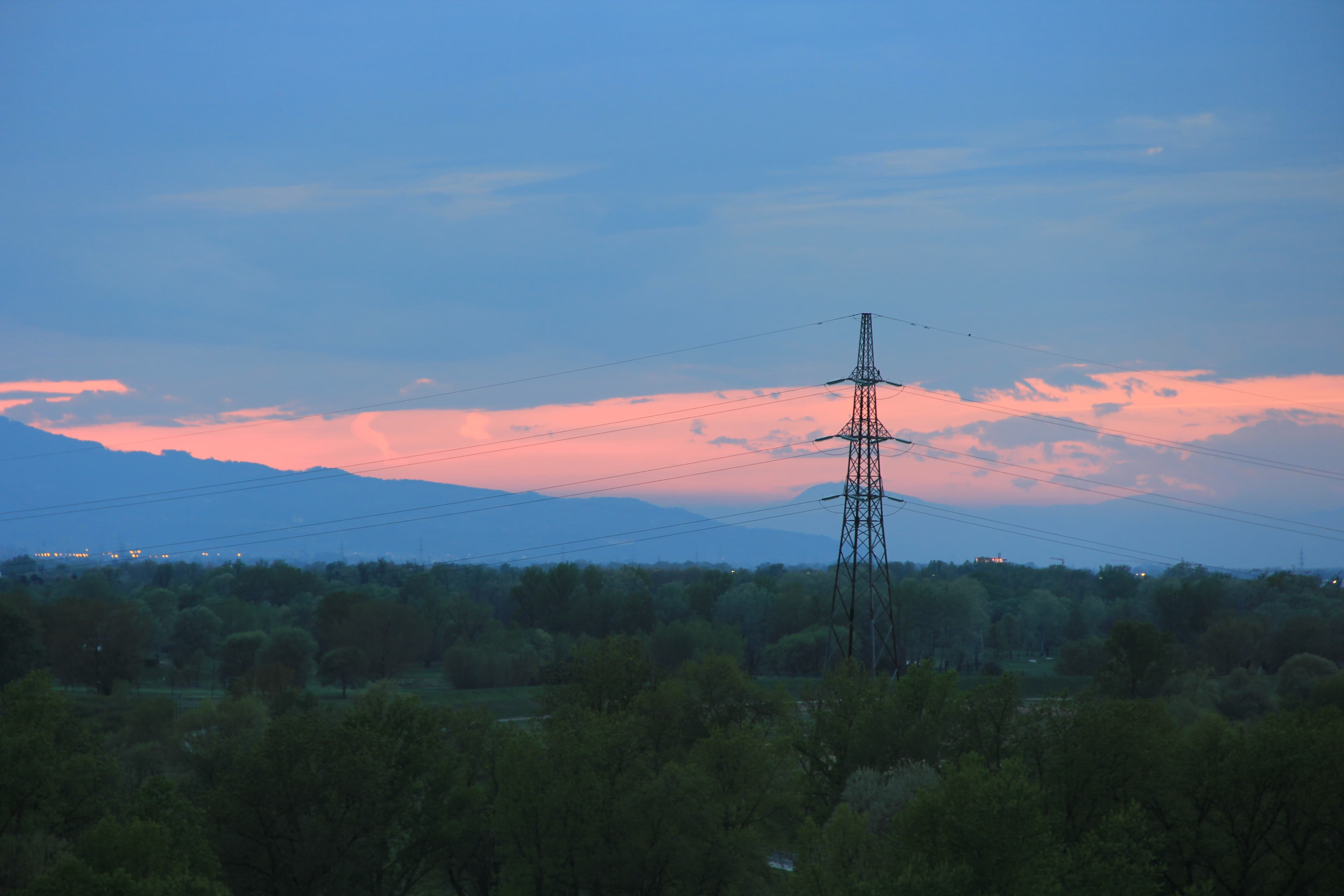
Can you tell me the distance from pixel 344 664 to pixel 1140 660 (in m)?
70.5

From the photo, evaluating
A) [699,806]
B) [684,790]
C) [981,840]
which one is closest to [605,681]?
[684,790]

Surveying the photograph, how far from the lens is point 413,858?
4006cm

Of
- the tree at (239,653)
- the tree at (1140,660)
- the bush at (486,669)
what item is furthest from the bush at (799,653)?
the tree at (239,653)

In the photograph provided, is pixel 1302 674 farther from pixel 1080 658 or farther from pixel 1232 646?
pixel 1080 658

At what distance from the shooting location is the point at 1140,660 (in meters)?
84.0

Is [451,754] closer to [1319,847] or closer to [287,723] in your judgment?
[287,723]

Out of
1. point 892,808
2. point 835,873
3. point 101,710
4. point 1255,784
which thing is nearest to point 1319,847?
point 1255,784

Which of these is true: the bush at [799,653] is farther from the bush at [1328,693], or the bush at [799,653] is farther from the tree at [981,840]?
the tree at [981,840]

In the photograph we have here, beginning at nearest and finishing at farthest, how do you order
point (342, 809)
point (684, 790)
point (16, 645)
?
point (342, 809) < point (684, 790) < point (16, 645)

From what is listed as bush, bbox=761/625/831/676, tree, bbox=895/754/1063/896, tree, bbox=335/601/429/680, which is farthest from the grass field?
tree, bbox=895/754/1063/896

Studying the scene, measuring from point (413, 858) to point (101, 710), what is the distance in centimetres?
4751

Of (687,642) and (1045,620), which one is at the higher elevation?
(1045,620)

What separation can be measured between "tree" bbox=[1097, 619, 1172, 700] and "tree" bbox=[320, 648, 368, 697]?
6662 centimetres

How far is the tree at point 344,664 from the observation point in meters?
→ 107
